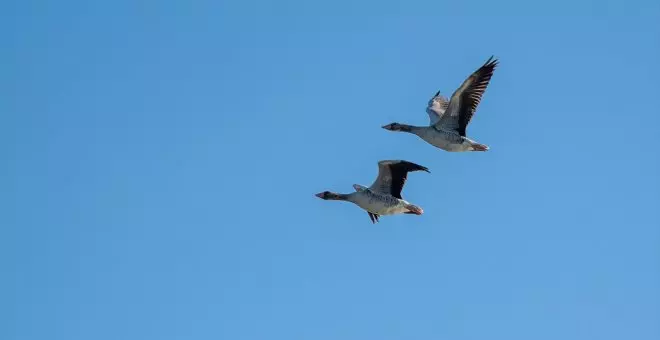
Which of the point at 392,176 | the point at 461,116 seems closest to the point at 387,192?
the point at 392,176

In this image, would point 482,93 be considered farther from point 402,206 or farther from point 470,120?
point 402,206

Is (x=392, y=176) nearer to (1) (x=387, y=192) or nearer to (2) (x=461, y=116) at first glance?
(1) (x=387, y=192)

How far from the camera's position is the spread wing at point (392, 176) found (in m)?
44.0

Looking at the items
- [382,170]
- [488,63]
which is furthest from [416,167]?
[488,63]

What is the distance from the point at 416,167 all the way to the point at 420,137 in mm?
2988

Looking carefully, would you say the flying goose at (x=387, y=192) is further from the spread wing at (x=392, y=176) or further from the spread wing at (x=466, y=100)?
the spread wing at (x=466, y=100)

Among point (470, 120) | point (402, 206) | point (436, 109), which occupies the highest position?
point (436, 109)

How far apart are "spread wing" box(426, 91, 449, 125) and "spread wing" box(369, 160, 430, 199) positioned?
491 cm

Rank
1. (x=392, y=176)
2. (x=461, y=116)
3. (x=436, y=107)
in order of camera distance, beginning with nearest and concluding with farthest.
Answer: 1. (x=392, y=176)
2. (x=461, y=116)
3. (x=436, y=107)

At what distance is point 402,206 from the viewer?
4450 cm

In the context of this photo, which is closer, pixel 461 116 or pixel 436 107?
pixel 461 116

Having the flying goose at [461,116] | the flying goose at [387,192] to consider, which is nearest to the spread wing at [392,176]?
the flying goose at [387,192]

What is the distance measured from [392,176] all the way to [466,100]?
13.1 feet

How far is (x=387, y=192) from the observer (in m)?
44.5
